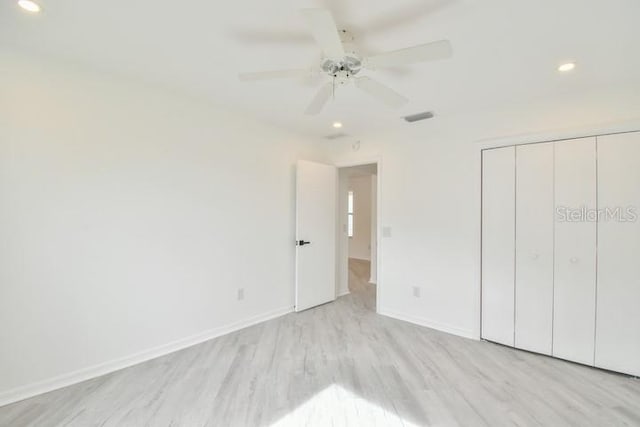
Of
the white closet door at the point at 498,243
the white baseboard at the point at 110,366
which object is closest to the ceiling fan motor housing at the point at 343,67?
the white closet door at the point at 498,243

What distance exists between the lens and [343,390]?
6.84 feet

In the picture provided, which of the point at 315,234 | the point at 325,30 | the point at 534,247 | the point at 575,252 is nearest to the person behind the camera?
the point at 325,30

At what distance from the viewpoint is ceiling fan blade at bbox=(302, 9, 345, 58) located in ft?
4.11

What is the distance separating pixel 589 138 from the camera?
8.07ft

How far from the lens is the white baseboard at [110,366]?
1940 mm

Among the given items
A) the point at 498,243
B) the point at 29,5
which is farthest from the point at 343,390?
the point at 29,5

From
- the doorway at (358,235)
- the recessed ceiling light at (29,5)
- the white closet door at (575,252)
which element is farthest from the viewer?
the doorway at (358,235)

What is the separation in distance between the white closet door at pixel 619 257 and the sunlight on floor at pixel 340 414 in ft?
6.60

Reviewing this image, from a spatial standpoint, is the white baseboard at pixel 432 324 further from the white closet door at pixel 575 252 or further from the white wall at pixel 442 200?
the white closet door at pixel 575 252

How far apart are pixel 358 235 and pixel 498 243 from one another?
198 inches

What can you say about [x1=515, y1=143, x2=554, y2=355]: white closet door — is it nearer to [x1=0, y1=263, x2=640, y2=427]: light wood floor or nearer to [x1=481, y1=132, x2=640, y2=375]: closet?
[x1=481, y1=132, x2=640, y2=375]: closet

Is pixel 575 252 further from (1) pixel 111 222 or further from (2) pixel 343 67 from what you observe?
(1) pixel 111 222

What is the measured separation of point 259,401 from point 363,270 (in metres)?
4.79

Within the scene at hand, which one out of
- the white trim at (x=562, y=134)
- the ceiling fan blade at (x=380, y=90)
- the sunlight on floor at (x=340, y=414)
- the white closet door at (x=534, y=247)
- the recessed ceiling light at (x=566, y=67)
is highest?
the recessed ceiling light at (x=566, y=67)
